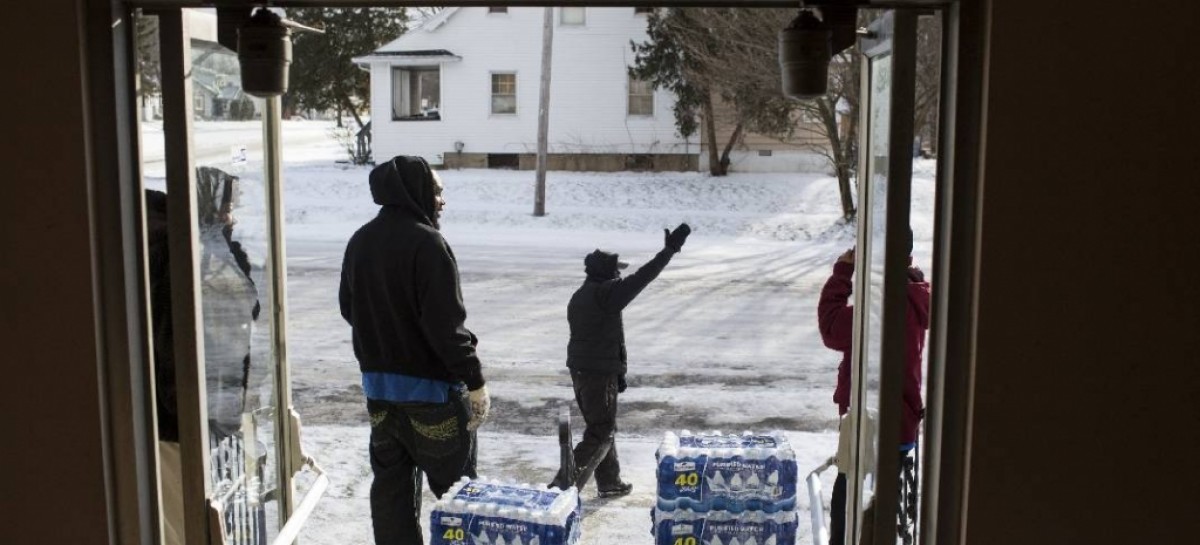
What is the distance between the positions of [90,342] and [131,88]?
648 mm

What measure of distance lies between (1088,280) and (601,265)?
13.2 ft

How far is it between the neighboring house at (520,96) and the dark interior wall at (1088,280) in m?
28.6

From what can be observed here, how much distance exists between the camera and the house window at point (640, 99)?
3181cm

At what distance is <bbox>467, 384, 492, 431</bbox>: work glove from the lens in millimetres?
5211

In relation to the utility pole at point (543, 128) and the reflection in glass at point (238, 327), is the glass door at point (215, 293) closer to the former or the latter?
the reflection in glass at point (238, 327)

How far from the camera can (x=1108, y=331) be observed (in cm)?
278

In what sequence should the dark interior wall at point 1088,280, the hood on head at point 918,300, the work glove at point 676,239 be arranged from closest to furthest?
the dark interior wall at point 1088,280 < the hood on head at point 918,300 < the work glove at point 676,239

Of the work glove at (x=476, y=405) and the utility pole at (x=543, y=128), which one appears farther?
the utility pole at (x=543, y=128)

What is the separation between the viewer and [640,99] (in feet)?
105

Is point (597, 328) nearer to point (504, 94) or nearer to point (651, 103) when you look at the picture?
point (651, 103)

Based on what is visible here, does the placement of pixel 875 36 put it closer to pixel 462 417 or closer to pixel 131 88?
pixel 131 88

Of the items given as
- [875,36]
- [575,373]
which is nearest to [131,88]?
[875,36]

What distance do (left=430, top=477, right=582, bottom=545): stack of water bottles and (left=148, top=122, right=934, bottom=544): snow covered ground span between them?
1353 mm

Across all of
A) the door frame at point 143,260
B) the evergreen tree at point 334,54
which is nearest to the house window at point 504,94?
the evergreen tree at point 334,54
